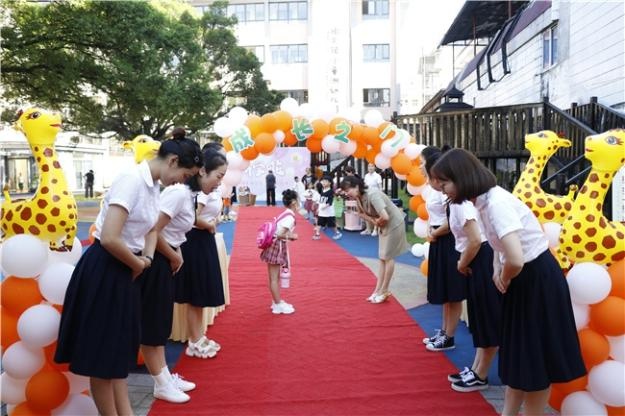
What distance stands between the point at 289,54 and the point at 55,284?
112 feet

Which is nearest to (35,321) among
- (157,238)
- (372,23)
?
(157,238)

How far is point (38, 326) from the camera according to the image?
9.50ft

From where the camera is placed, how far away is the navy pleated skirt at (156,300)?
326 centimetres

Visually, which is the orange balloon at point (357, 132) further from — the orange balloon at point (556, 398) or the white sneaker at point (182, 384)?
the orange balloon at point (556, 398)

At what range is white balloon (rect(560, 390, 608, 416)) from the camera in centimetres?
291

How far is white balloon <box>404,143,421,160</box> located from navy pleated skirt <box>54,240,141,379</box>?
5.42m

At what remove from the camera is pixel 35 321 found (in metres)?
2.90

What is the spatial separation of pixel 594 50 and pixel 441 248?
6.10 meters

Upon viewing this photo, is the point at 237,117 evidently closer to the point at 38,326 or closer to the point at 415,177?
the point at 415,177

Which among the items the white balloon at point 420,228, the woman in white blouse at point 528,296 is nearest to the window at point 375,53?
the white balloon at point 420,228

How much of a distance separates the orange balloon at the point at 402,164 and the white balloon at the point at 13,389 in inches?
219

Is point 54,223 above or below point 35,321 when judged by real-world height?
above

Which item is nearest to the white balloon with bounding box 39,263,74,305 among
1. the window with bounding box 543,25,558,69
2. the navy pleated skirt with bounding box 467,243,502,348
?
the navy pleated skirt with bounding box 467,243,502,348

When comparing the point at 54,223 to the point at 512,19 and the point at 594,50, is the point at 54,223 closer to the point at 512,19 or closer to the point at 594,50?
the point at 594,50
